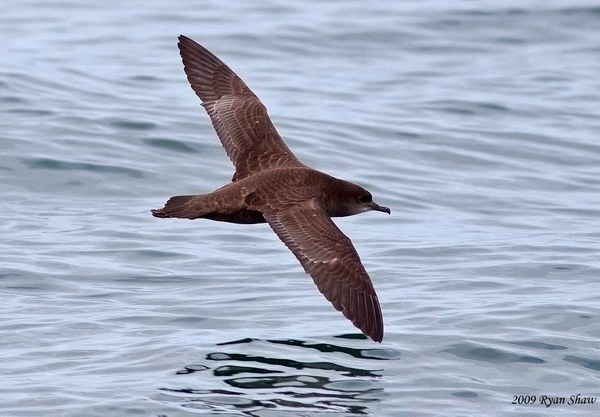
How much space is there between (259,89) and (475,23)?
17.4 ft

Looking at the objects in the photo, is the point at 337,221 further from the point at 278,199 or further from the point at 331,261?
the point at 331,261

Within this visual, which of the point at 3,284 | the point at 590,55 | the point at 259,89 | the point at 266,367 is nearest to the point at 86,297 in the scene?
the point at 3,284

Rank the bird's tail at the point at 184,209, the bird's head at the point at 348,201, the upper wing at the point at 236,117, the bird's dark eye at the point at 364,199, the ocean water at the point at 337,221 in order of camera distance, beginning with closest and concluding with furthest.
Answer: the ocean water at the point at 337,221 < the bird's tail at the point at 184,209 < the bird's head at the point at 348,201 < the bird's dark eye at the point at 364,199 < the upper wing at the point at 236,117

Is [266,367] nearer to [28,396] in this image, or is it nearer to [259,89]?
[28,396]

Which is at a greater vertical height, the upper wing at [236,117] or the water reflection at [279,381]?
the upper wing at [236,117]

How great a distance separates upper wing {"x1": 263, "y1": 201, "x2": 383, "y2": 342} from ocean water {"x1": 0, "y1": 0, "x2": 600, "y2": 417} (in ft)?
0.95

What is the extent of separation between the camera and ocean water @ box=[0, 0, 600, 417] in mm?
7398

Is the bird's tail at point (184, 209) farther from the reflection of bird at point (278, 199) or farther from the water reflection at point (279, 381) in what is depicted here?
the water reflection at point (279, 381)

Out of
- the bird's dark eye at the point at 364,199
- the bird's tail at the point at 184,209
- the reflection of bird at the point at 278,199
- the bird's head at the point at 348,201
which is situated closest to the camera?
the reflection of bird at the point at 278,199

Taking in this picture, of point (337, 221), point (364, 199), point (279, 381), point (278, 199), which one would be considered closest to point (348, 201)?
point (364, 199)

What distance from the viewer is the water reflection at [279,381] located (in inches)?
271

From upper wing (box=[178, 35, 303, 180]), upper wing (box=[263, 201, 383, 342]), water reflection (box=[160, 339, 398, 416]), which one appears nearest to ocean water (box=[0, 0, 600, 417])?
water reflection (box=[160, 339, 398, 416])

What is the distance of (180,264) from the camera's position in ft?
33.0

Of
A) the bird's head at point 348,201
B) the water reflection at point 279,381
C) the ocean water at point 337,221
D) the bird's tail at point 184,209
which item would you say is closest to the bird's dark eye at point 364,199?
the bird's head at point 348,201
